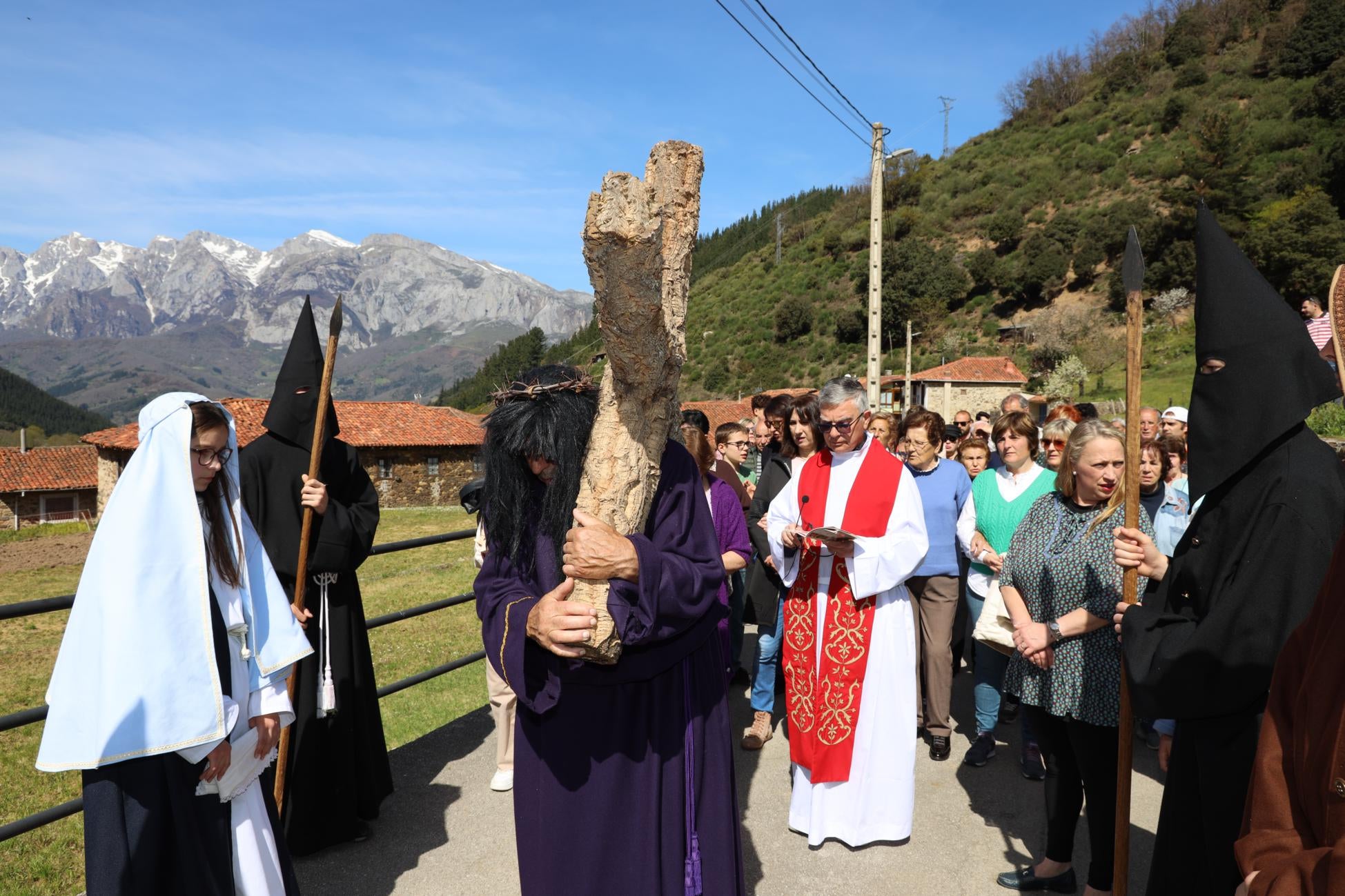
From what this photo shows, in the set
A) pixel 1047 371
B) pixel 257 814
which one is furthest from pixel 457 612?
pixel 1047 371

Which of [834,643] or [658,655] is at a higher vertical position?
[658,655]

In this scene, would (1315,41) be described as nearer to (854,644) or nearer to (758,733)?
(758,733)

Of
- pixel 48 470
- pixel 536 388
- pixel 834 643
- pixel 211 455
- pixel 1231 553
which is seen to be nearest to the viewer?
pixel 1231 553

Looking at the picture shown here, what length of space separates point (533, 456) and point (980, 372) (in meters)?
37.7

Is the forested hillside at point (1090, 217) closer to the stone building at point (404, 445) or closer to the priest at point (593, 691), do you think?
the stone building at point (404, 445)

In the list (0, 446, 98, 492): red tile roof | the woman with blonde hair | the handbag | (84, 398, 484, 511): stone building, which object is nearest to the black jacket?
the handbag

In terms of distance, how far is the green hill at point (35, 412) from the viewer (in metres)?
128

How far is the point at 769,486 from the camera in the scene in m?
5.70

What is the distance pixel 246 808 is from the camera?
2.48 meters

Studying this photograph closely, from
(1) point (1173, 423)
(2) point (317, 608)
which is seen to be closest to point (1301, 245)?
(1) point (1173, 423)

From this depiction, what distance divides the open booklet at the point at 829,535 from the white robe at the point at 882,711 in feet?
0.29

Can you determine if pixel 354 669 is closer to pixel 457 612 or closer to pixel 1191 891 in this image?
pixel 1191 891

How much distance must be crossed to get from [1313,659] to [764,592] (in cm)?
404

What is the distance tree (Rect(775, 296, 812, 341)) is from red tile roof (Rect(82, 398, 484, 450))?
24.5m
